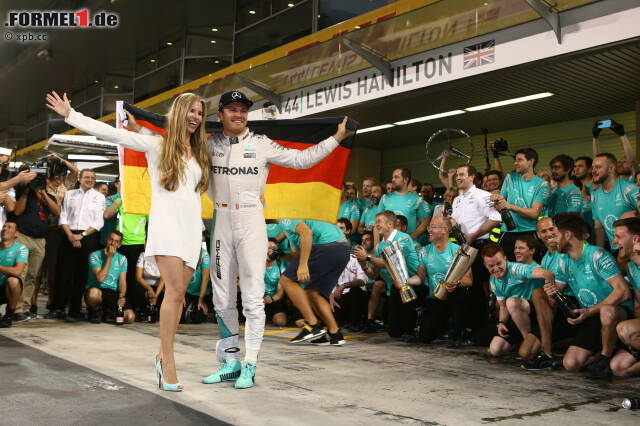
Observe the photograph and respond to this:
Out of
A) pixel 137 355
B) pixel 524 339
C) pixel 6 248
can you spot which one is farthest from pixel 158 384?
pixel 6 248

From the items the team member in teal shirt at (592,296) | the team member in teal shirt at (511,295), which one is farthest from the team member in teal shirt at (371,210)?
the team member in teal shirt at (592,296)

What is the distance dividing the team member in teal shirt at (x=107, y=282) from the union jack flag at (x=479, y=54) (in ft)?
17.9

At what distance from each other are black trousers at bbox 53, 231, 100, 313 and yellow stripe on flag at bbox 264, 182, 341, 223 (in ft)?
12.9

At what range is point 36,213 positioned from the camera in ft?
25.3

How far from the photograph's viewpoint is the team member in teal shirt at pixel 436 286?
249 inches

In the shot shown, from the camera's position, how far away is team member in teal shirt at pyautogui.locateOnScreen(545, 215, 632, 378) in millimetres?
4695

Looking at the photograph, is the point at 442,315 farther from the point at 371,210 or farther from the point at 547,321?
the point at 371,210

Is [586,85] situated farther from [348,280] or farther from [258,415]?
[258,415]

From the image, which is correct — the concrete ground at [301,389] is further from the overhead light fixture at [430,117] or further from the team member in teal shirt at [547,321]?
the overhead light fixture at [430,117]

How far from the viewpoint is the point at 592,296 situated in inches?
195

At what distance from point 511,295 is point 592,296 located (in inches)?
31.4

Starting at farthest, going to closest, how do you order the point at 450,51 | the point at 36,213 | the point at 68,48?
the point at 68,48, the point at 450,51, the point at 36,213

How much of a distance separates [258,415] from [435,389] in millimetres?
1399

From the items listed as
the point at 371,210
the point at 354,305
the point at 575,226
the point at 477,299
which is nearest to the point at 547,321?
the point at 575,226
